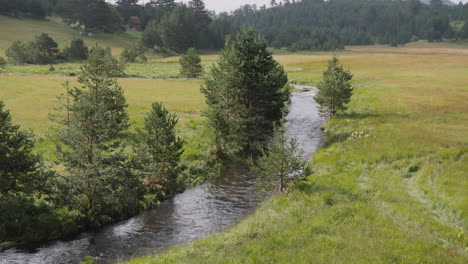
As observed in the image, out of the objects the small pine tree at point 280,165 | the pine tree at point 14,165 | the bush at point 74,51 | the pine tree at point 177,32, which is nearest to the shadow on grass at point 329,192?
the small pine tree at point 280,165

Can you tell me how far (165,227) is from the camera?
20.5 meters

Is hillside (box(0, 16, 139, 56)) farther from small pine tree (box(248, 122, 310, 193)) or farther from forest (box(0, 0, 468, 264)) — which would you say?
small pine tree (box(248, 122, 310, 193))

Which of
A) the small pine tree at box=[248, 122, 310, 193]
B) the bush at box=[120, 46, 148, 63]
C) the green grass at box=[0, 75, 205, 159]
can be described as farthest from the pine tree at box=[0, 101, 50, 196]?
the bush at box=[120, 46, 148, 63]

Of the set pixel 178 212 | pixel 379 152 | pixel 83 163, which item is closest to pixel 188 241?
pixel 178 212

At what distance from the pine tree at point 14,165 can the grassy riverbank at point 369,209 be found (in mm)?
8134

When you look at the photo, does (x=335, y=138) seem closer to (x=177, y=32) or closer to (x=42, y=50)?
(x=42, y=50)

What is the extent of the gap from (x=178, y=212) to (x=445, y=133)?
83.3 ft

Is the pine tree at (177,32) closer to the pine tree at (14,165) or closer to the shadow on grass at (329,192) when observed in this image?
the pine tree at (14,165)

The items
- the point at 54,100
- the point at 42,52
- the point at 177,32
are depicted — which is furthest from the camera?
the point at 177,32

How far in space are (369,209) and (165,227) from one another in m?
10.7

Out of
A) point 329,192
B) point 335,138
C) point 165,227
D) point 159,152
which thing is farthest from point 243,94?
point 165,227

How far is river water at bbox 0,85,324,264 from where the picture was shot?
17359 millimetres

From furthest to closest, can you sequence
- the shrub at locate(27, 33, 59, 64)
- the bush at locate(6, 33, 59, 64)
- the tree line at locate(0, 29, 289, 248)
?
the shrub at locate(27, 33, 59, 64), the bush at locate(6, 33, 59, 64), the tree line at locate(0, 29, 289, 248)

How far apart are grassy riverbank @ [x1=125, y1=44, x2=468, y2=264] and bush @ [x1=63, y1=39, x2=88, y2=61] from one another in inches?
4385
